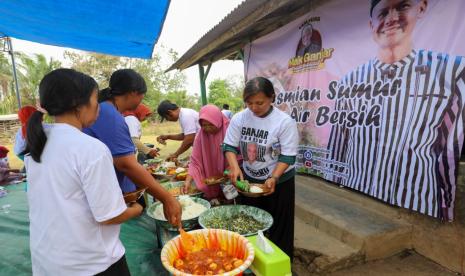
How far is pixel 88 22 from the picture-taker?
3188 mm

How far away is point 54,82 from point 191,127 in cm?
290

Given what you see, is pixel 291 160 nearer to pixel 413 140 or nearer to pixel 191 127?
pixel 413 140

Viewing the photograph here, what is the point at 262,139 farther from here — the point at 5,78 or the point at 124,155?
the point at 5,78

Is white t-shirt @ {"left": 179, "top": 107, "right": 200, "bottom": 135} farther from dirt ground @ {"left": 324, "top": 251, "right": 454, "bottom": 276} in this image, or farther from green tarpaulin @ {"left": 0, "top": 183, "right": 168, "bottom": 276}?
dirt ground @ {"left": 324, "top": 251, "right": 454, "bottom": 276}

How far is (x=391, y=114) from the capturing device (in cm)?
262

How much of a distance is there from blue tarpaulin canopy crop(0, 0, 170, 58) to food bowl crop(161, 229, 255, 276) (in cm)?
215

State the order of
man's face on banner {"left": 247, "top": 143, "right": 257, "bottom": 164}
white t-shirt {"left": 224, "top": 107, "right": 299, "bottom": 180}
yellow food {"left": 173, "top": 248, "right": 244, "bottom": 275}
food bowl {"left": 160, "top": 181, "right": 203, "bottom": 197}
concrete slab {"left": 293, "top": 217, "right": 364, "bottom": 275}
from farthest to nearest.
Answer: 1. concrete slab {"left": 293, "top": 217, "right": 364, "bottom": 275}
2. food bowl {"left": 160, "top": 181, "right": 203, "bottom": 197}
3. man's face on banner {"left": 247, "top": 143, "right": 257, "bottom": 164}
4. white t-shirt {"left": 224, "top": 107, "right": 299, "bottom": 180}
5. yellow food {"left": 173, "top": 248, "right": 244, "bottom": 275}

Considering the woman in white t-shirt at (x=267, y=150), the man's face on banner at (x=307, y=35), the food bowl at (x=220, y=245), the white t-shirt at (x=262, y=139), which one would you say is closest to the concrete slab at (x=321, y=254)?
the woman in white t-shirt at (x=267, y=150)

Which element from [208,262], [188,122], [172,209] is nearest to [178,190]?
[172,209]

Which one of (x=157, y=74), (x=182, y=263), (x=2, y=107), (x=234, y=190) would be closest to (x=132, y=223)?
(x=234, y=190)

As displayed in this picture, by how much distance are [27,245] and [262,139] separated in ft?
7.05

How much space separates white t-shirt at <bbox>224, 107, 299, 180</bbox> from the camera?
78.3 inches

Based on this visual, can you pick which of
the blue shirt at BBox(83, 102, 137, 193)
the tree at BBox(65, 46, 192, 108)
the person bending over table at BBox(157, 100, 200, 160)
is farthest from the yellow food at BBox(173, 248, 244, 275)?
the tree at BBox(65, 46, 192, 108)

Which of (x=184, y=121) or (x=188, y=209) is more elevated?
(x=184, y=121)
